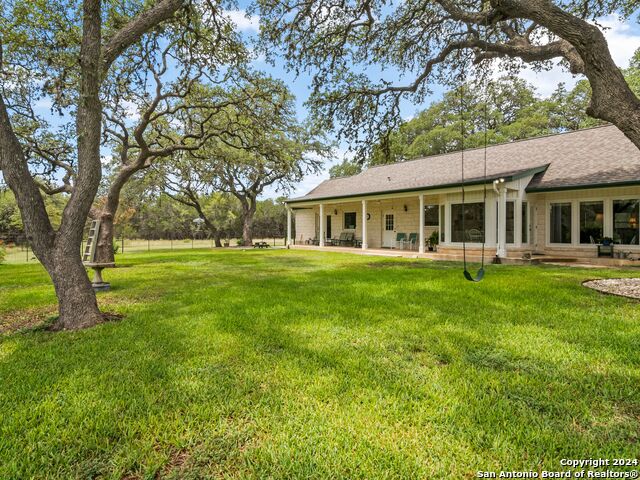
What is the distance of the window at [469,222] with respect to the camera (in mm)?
12376

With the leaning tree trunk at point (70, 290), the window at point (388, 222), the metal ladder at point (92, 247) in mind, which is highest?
the window at point (388, 222)

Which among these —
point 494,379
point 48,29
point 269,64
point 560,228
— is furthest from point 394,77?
point 494,379

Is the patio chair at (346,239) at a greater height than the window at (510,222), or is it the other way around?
the window at (510,222)

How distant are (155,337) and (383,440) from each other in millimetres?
3137

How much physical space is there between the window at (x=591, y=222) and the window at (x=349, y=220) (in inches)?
430

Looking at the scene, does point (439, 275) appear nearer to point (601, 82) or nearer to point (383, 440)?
point (601, 82)

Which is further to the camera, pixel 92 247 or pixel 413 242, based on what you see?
pixel 413 242

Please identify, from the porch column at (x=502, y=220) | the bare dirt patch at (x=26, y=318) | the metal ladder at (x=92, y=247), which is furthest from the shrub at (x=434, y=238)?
the bare dirt patch at (x=26, y=318)

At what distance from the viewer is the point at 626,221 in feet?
35.4

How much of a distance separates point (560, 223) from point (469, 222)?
3.18 metres

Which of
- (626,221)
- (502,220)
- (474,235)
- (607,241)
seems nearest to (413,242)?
(474,235)

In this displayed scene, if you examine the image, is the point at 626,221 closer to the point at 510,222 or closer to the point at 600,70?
the point at 510,222

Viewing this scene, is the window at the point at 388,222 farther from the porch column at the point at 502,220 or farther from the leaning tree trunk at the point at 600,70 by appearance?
the leaning tree trunk at the point at 600,70

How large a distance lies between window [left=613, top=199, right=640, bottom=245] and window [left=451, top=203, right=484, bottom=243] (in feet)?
13.2
